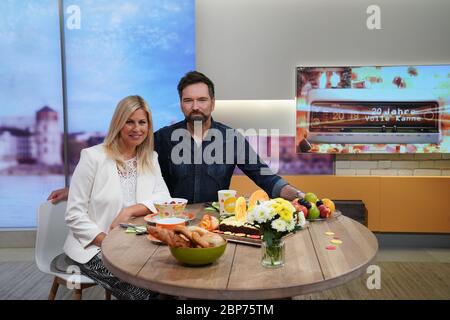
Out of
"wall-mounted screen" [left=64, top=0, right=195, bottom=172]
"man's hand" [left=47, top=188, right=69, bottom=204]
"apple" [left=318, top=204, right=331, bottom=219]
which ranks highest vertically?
"wall-mounted screen" [left=64, top=0, right=195, bottom=172]

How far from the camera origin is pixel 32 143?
14.6 feet

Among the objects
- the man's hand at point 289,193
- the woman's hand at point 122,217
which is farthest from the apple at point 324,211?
the woman's hand at point 122,217

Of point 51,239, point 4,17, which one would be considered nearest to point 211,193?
point 51,239

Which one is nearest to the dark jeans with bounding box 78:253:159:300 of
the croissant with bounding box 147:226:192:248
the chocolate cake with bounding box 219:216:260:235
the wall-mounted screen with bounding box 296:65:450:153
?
the chocolate cake with bounding box 219:216:260:235

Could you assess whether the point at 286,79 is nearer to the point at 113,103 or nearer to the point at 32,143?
the point at 113,103

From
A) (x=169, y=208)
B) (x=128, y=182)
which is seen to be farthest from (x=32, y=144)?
(x=169, y=208)

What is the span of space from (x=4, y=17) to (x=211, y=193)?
2.89 m

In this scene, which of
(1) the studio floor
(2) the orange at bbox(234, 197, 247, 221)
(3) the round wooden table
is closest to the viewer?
(3) the round wooden table

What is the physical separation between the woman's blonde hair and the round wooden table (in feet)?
2.05

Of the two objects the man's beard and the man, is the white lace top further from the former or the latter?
the man's beard

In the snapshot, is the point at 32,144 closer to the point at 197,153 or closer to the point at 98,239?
the point at 197,153

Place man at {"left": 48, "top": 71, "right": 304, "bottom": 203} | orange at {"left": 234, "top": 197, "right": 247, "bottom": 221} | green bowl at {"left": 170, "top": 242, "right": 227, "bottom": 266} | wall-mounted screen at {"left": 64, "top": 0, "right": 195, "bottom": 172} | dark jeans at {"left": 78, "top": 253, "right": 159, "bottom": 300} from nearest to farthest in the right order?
green bowl at {"left": 170, "top": 242, "right": 227, "bottom": 266}, orange at {"left": 234, "top": 197, "right": 247, "bottom": 221}, dark jeans at {"left": 78, "top": 253, "right": 159, "bottom": 300}, man at {"left": 48, "top": 71, "right": 304, "bottom": 203}, wall-mounted screen at {"left": 64, "top": 0, "right": 195, "bottom": 172}

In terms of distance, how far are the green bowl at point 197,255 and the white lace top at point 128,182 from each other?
0.95 m

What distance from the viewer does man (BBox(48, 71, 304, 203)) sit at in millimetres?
2775
